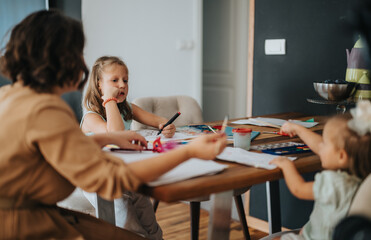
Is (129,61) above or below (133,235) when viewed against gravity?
above

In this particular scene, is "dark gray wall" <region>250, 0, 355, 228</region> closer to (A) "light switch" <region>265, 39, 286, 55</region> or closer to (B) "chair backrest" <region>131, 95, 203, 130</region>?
(A) "light switch" <region>265, 39, 286, 55</region>

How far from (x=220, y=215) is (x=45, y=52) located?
2.18 feet

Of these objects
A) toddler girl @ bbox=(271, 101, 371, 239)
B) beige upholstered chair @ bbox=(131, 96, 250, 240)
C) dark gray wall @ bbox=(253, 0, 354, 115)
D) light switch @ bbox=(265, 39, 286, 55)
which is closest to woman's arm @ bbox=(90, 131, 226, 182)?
toddler girl @ bbox=(271, 101, 371, 239)

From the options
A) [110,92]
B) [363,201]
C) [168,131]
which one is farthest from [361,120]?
[110,92]

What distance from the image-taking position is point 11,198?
3.48ft

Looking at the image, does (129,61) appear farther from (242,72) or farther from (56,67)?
(56,67)

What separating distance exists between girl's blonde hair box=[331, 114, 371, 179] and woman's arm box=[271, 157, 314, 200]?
132 millimetres

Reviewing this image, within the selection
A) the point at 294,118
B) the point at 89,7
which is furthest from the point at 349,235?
the point at 89,7

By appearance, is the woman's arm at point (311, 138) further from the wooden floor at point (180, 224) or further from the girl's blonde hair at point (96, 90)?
the wooden floor at point (180, 224)

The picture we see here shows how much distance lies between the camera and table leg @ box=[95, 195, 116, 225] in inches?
59.1

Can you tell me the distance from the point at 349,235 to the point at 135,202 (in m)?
1.15

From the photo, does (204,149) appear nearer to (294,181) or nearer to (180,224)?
(294,181)

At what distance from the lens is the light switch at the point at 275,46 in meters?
2.60

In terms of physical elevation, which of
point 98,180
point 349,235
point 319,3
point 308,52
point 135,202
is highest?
point 319,3
